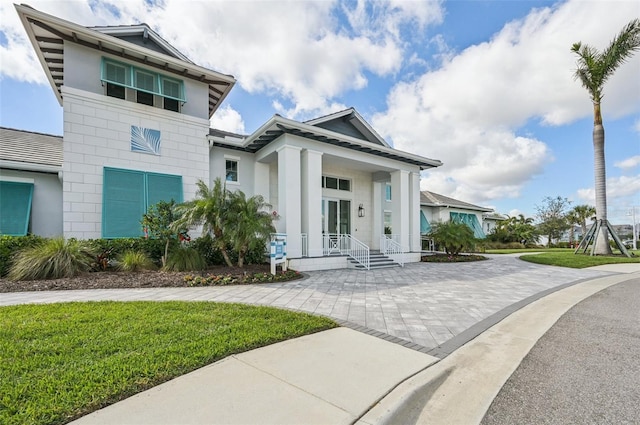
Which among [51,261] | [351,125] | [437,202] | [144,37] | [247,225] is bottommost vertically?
[51,261]

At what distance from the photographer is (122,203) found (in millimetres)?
10008

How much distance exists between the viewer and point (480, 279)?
9.38m

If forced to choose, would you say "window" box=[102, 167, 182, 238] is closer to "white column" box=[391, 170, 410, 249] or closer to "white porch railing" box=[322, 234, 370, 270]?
"white porch railing" box=[322, 234, 370, 270]

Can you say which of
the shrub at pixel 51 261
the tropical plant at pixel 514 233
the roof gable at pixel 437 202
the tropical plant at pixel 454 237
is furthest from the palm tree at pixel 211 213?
the tropical plant at pixel 514 233

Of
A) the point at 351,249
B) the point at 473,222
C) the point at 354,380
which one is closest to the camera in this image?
the point at 354,380

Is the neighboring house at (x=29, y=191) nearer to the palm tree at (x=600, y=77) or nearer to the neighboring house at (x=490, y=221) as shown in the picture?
the palm tree at (x=600, y=77)

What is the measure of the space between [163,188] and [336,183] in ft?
27.4

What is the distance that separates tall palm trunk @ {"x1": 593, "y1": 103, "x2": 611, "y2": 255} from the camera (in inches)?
603

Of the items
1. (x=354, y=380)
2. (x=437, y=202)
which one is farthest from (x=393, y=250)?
(x=437, y=202)

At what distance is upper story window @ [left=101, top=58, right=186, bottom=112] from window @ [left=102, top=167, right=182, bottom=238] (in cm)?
300

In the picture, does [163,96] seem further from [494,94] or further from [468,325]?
[494,94]

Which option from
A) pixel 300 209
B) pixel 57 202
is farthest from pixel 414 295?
pixel 57 202

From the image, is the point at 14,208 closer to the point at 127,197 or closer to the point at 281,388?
the point at 127,197

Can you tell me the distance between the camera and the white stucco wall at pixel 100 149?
30.8 ft
